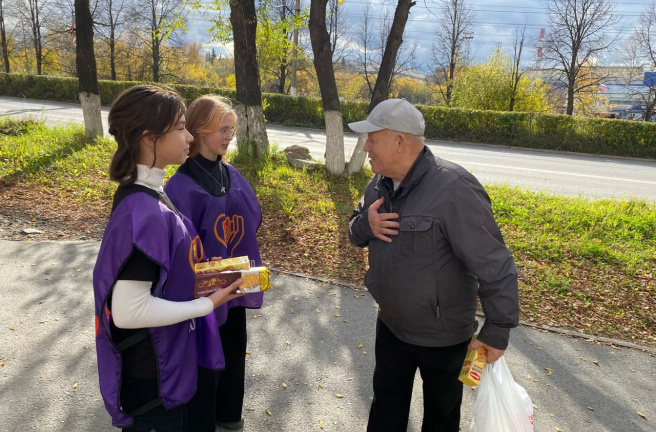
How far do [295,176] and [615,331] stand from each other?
6.01 metres

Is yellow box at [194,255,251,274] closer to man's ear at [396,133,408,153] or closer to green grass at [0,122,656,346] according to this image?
man's ear at [396,133,408,153]

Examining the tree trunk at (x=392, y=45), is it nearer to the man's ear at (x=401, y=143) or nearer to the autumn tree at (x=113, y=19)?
the man's ear at (x=401, y=143)

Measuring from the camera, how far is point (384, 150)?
2.32m

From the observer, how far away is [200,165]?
2.49m

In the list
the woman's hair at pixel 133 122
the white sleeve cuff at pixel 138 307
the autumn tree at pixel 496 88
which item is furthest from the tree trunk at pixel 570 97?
the white sleeve cuff at pixel 138 307

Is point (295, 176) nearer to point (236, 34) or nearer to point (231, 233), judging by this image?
point (236, 34)

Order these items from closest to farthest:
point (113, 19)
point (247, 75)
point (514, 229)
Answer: point (514, 229) → point (247, 75) → point (113, 19)

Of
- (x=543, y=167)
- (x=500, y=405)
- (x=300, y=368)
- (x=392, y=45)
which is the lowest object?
(x=300, y=368)

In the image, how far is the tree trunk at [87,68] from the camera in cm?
1160

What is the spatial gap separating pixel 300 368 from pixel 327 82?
7.16 m

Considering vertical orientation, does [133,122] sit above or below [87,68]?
below

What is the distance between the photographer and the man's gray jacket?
6.81 ft

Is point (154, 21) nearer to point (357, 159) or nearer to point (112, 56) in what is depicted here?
point (112, 56)

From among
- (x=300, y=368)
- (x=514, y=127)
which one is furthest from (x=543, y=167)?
(x=300, y=368)
